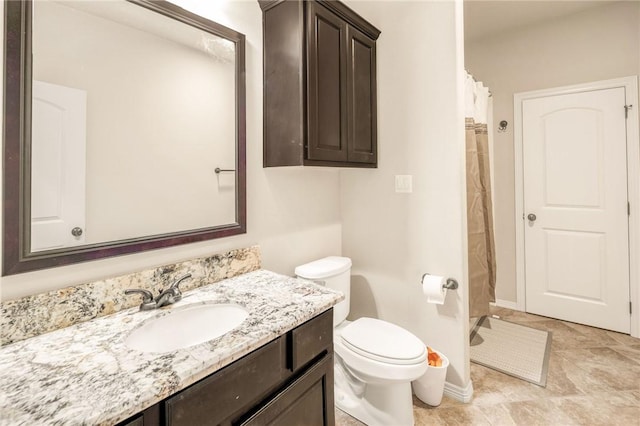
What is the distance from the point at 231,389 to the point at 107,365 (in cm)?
32

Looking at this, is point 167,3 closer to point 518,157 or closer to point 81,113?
point 81,113

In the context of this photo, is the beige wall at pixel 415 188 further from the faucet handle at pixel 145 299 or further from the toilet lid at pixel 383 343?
the faucet handle at pixel 145 299

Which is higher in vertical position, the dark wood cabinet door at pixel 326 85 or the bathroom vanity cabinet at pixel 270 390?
the dark wood cabinet door at pixel 326 85

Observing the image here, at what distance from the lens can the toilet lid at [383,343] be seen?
1417 millimetres

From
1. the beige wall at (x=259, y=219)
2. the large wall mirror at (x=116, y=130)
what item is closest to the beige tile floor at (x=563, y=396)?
the beige wall at (x=259, y=219)

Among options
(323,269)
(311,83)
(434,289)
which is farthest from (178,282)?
(434,289)

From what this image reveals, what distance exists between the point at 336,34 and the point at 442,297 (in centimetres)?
158

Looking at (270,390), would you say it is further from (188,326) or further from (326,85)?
(326,85)

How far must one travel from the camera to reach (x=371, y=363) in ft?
4.70

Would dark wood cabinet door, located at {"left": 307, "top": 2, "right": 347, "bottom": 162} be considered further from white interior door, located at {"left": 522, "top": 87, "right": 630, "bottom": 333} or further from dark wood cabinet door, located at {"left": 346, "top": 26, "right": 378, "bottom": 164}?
white interior door, located at {"left": 522, "top": 87, "right": 630, "bottom": 333}

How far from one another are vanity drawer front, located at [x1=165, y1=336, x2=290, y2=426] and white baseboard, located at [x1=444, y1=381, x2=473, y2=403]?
51.1 inches

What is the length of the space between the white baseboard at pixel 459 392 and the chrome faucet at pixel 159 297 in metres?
1.63

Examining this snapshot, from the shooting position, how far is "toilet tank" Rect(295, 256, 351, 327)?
168cm

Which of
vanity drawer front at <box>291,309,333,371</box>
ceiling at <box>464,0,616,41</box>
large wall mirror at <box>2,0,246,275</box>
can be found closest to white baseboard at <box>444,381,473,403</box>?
vanity drawer front at <box>291,309,333,371</box>
